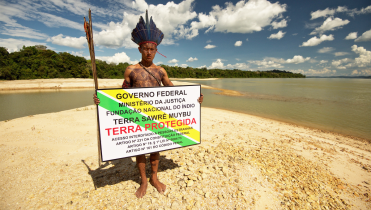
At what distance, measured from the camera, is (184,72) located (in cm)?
10481

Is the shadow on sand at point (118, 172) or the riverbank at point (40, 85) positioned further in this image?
the riverbank at point (40, 85)

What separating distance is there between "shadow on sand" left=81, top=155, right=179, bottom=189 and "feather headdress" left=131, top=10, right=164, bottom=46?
322 cm

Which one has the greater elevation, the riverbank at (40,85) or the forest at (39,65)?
the forest at (39,65)

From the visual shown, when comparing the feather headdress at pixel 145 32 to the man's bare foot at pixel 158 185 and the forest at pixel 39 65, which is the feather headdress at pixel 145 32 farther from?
the forest at pixel 39 65

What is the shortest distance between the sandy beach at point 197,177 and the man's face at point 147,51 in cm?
285

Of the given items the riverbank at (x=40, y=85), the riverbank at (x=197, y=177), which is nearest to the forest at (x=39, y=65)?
the riverbank at (x=40, y=85)

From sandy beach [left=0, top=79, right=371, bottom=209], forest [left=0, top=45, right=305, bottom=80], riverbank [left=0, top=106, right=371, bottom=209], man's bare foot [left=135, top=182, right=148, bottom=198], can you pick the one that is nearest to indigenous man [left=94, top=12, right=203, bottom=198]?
man's bare foot [left=135, top=182, right=148, bottom=198]

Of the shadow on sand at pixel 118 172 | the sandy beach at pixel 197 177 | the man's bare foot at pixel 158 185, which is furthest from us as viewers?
the shadow on sand at pixel 118 172

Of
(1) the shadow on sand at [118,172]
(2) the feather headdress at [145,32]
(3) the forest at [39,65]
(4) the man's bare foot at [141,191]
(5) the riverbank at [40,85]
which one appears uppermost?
(3) the forest at [39,65]

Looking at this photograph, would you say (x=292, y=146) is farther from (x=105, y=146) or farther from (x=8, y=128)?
(x=8, y=128)

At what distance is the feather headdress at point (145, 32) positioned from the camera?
2.90m

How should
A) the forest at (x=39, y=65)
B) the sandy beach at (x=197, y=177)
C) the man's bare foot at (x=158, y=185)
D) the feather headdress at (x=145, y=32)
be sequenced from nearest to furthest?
the feather headdress at (x=145, y=32) < the sandy beach at (x=197, y=177) < the man's bare foot at (x=158, y=185) < the forest at (x=39, y=65)

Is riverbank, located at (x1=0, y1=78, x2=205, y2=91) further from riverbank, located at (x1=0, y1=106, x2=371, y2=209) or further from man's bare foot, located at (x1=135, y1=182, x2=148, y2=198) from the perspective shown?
man's bare foot, located at (x1=135, y1=182, x2=148, y2=198)

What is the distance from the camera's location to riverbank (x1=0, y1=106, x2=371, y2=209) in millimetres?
3006
